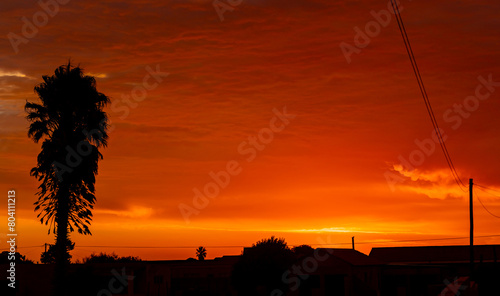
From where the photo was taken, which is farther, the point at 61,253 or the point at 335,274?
the point at 335,274

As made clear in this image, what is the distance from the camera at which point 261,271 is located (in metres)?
50.3

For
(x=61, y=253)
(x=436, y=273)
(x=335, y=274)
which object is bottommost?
(x=335, y=274)

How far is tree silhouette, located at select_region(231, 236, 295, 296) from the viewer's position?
1964 inches

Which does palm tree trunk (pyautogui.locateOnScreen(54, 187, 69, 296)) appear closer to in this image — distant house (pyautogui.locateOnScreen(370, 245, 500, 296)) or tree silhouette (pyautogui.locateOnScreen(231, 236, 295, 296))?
tree silhouette (pyautogui.locateOnScreen(231, 236, 295, 296))

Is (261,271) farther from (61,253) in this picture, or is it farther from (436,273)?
(61,253)

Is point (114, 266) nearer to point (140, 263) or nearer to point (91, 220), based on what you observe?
point (140, 263)

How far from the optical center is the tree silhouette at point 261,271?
49.9 meters

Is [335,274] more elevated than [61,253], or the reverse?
[61,253]

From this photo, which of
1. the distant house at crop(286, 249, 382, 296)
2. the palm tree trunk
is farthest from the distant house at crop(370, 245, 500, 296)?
the palm tree trunk

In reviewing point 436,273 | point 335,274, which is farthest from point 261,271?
point 436,273

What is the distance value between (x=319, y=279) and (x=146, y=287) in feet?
Answer: 46.5

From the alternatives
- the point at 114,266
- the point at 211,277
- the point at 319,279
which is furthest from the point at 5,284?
the point at 319,279

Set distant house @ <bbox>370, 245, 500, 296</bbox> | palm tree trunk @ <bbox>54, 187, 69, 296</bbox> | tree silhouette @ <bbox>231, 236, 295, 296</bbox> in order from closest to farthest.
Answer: palm tree trunk @ <bbox>54, 187, 69, 296</bbox> < distant house @ <bbox>370, 245, 500, 296</bbox> < tree silhouette @ <bbox>231, 236, 295, 296</bbox>

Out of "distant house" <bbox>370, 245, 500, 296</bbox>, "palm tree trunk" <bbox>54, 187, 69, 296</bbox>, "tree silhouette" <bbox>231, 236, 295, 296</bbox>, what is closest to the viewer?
"palm tree trunk" <bbox>54, 187, 69, 296</bbox>
